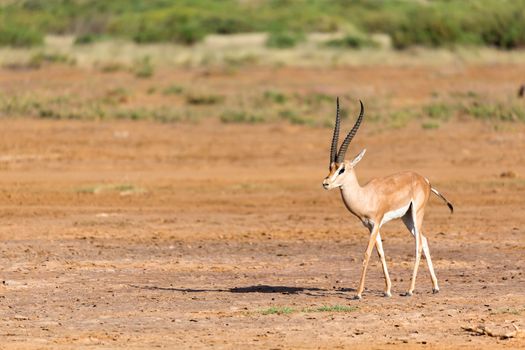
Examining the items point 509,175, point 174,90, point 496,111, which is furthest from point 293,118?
point 509,175

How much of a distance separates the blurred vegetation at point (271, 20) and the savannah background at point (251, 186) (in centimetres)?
17

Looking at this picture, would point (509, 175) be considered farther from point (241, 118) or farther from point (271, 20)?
point (271, 20)

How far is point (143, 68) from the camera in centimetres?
3819

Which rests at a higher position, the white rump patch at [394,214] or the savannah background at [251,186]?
the white rump patch at [394,214]

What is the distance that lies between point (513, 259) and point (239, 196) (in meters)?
6.53

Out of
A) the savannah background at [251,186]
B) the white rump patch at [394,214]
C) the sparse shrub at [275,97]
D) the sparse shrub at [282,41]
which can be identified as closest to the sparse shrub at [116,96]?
the savannah background at [251,186]

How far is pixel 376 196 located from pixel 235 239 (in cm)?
454

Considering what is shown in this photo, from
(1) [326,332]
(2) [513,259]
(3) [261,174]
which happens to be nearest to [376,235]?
(1) [326,332]

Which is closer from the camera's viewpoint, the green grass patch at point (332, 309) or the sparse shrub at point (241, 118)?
the green grass patch at point (332, 309)

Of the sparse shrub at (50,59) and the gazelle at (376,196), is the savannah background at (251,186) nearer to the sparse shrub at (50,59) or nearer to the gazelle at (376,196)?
the sparse shrub at (50,59)

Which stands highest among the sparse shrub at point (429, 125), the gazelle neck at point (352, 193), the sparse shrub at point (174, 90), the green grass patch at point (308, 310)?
the gazelle neck at point (352, 193)

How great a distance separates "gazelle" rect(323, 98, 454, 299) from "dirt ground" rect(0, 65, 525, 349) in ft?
1.60

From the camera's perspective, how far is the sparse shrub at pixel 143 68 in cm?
3662

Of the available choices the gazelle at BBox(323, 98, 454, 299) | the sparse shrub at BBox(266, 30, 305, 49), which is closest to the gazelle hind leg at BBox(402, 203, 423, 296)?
the gazelle at BBox(323, 98, 454, 299)
